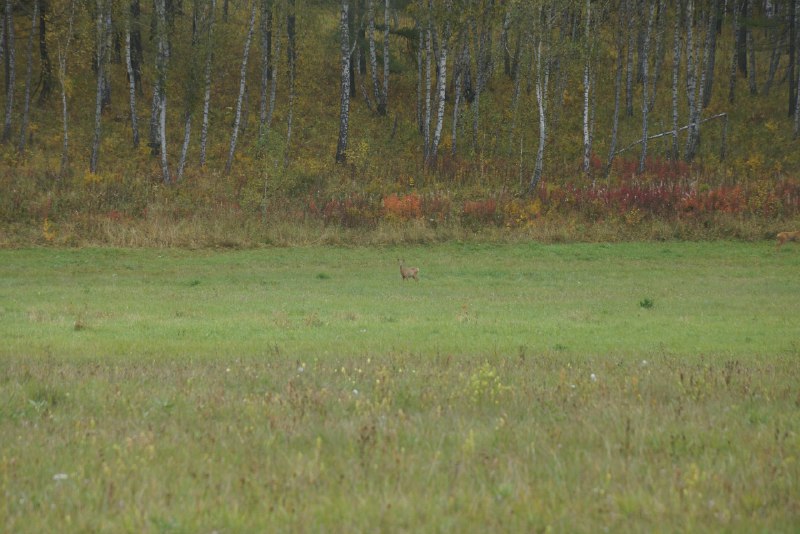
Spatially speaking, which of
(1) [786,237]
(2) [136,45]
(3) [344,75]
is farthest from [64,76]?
(1) [786,237]

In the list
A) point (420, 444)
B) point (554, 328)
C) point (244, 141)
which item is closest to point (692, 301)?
point (554, 328)

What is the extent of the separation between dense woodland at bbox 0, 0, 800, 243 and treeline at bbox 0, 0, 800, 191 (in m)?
0.17

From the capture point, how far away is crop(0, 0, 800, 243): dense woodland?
3231cm

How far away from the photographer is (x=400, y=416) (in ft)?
22.9

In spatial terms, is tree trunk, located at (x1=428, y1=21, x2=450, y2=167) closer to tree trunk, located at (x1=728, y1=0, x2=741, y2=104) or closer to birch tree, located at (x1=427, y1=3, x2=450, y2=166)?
birch tree, located at (x1=427, y1=3, x2=450, y2=166)

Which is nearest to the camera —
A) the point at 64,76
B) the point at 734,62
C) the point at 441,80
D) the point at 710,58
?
the point at 64,76

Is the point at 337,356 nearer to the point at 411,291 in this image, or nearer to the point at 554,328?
the point at 554,328

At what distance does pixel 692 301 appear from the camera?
59.4 feet

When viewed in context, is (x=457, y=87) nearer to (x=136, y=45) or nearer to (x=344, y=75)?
(x=344, y=75)

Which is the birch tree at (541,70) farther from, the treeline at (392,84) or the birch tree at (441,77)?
the birch tree at (441,77)

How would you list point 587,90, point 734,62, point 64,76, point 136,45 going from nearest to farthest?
1. point 64,76
2. point 587,90
3. point 136,45
4. point 734,62

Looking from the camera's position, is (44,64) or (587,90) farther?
(44,64)

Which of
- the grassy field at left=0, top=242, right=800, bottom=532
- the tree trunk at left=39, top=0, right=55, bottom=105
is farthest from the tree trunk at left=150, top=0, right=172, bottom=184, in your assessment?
the grassy field at left=0, top=242, right=800, bottom=532

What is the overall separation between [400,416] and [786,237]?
2504 cm
